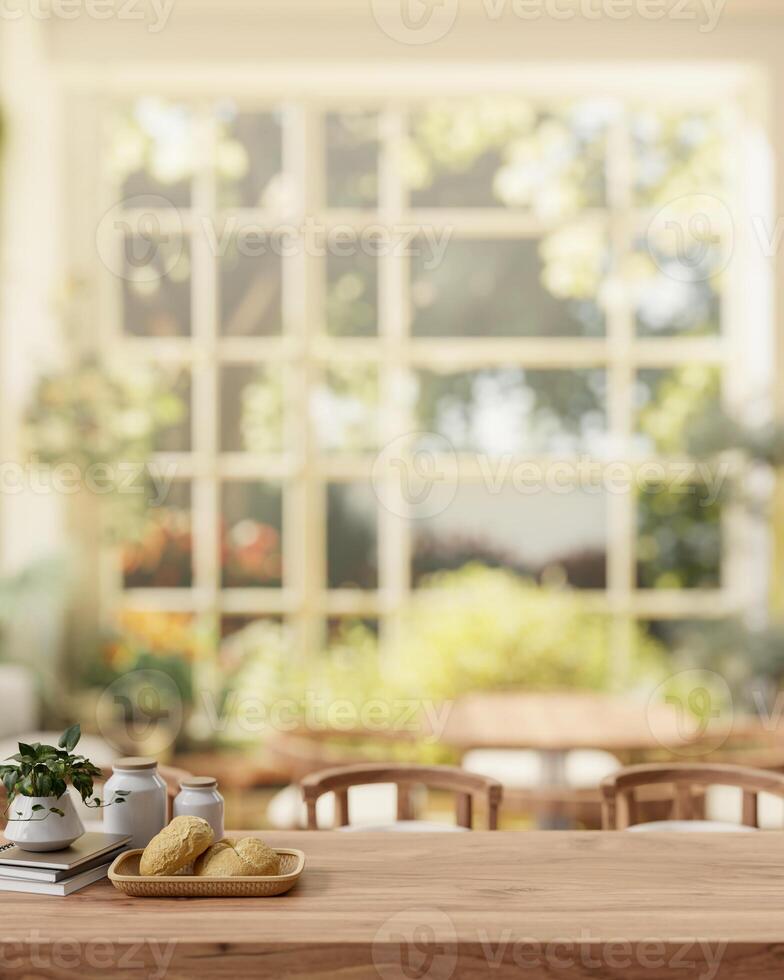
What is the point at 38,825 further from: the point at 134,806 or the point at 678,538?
the point at 678,538

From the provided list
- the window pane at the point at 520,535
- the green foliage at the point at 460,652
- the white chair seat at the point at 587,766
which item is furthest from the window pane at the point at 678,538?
the white chair seat at the point at 587,766

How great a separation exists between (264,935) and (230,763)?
10.8 ft

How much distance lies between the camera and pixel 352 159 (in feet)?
16.3

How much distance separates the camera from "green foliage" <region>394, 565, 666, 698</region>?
4.58 meters

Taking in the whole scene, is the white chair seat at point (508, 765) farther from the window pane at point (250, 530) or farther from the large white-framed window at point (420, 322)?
the window pane at point (250, 530)

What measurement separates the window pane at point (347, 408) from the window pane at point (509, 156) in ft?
2.73

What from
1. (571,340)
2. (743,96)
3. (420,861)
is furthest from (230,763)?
(743,96)

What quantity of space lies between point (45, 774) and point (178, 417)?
330 cm

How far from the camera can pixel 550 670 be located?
182 inches

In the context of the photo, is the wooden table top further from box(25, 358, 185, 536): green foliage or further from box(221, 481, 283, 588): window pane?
box(25, 358, 185, 536): green foliage

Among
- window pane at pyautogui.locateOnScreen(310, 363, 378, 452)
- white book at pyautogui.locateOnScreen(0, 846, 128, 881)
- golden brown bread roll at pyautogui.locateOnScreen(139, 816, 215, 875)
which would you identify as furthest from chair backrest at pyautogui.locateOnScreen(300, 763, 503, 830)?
window pane at pyautogui.locateOnScreen(310, 363, 378, 452)

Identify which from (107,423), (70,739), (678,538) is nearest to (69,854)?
(70,739)

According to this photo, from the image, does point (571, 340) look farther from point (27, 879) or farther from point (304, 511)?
point (27, 879)

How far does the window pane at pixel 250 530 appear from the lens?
498 centimetres
